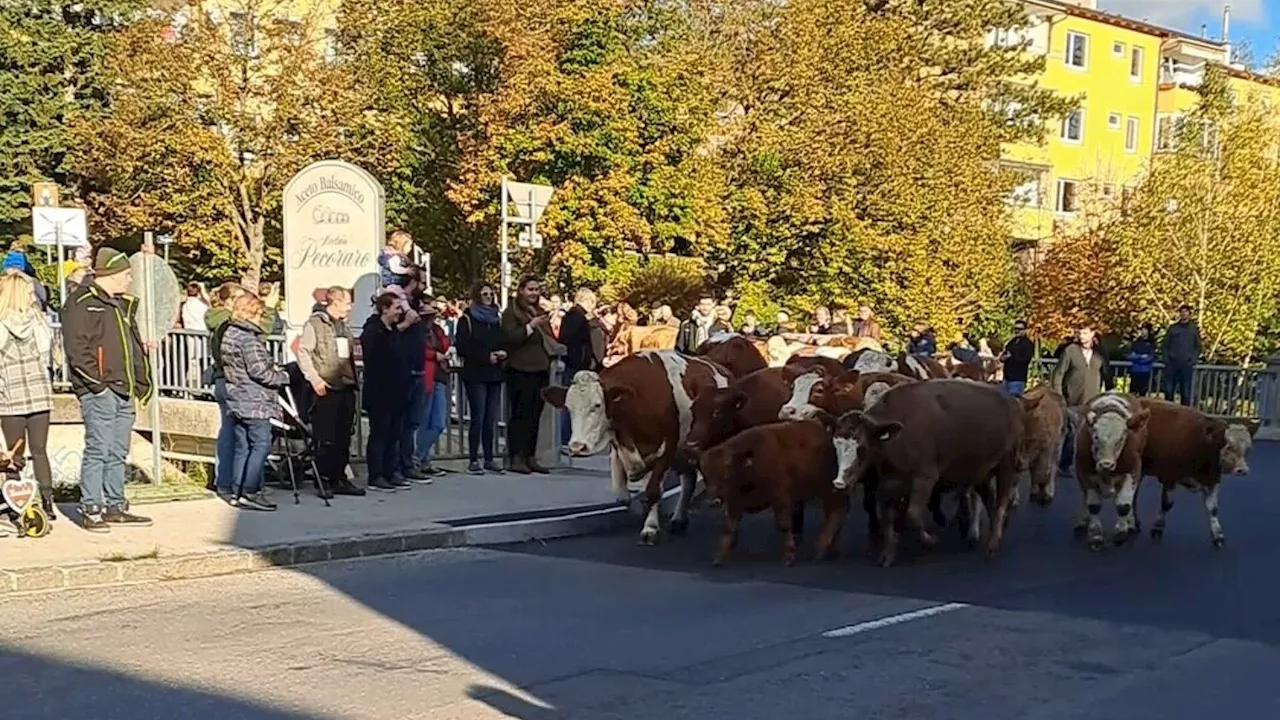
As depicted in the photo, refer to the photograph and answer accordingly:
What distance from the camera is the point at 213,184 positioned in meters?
35.7

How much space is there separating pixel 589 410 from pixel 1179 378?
1655 cm

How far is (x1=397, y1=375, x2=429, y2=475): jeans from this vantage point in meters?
14.0

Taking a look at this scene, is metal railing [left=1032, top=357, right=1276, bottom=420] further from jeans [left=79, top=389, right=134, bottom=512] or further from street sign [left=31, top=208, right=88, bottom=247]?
jeans [left=79, top=389, right=134, bottom=512]

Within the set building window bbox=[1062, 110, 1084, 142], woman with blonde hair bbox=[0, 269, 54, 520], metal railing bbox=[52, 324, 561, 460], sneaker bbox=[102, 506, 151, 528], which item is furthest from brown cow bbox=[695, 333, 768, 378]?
building window bbox=[1062, 110, 1084, 142]

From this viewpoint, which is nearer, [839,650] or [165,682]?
[165,682]

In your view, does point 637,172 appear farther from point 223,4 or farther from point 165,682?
point 165,682

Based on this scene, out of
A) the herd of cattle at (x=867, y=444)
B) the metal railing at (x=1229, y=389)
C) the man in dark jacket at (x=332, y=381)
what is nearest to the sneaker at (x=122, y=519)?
the man in dark jacket at (x=332, y=381)

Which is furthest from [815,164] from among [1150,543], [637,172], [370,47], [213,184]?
[1150,543]

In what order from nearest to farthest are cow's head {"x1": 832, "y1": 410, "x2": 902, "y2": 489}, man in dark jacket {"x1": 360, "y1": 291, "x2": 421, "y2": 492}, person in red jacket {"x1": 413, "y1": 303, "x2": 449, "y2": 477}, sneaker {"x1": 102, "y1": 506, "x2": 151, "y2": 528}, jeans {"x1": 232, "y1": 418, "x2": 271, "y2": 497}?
1. cow's head {"x1": 832, "y1": 410, "x2": 902, "y2": 489}
2. sneaker {"x1": 102, "y1": 506, "x2": 151, "y2": 528}
3. jeans {"x1": 232, "y1": 418, "x2": 271, "y2": 497}
4. man in dark jacket {"x1": 360, "y1": 291, "x2": 421, "y2": 492}
5. person in red jacket {"x1": 413, "y1": 303, "x2": 449, "y2": 477}

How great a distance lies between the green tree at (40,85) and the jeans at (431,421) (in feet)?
88.2

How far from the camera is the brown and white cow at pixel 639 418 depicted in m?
11.8

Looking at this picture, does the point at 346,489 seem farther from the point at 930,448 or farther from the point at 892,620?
the point at 892,620

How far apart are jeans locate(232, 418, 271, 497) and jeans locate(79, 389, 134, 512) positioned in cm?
123

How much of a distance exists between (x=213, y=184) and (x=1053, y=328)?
1080 inches
